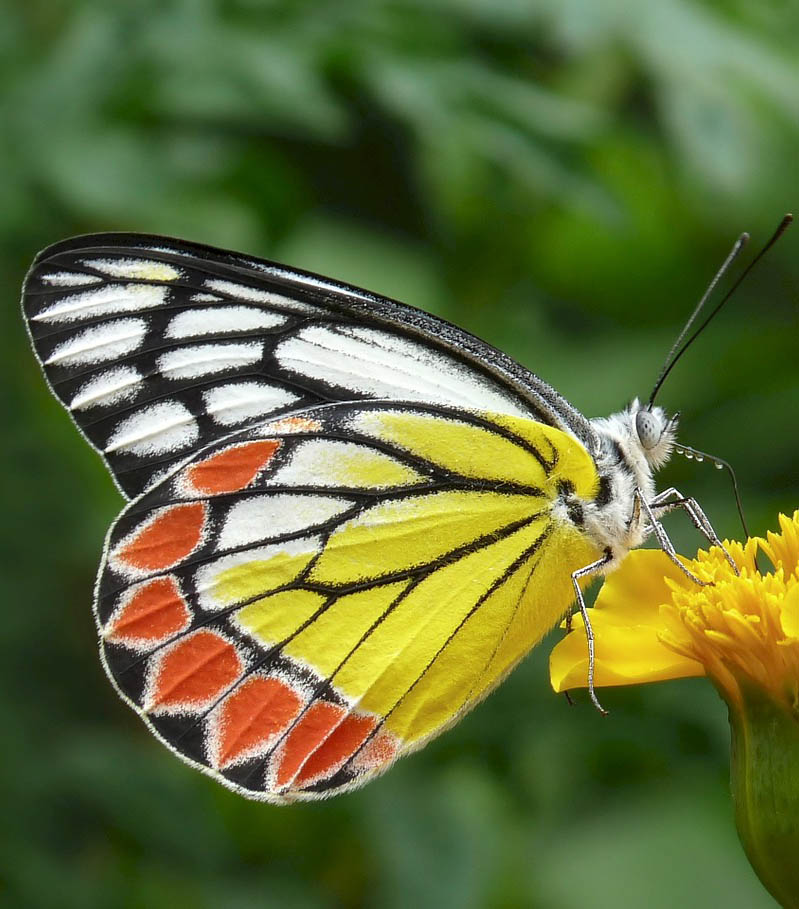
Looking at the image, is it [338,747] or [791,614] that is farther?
[338,747]

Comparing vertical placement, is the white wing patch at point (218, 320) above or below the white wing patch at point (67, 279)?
below

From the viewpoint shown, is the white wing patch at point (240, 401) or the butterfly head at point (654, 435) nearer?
the butterfly head at point (654, 435)

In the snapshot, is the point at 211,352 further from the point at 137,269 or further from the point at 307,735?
the point at 307,735

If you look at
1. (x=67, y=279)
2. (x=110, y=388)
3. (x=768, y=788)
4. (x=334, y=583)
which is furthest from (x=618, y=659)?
(x=67, y=279)

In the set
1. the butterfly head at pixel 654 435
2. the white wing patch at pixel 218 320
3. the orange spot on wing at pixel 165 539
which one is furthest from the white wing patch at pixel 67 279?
the butterfly head at pixel 654 435

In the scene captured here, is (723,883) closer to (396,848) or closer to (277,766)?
(396,848)

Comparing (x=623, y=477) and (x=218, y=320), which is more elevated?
(x=218, y=320)

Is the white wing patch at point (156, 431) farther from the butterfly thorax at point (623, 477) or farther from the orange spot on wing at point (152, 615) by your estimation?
the butterfly thorax at point (623, 477)

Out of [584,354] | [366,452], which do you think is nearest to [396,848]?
[366,452]
